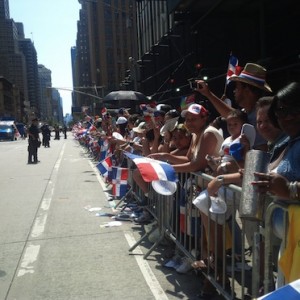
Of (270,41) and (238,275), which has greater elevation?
(270,41)

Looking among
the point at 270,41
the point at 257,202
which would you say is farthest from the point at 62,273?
the point at 270,41

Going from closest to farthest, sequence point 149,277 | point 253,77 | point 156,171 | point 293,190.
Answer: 1. point 293,190
2. point 253,77
3. point 156,171
4. point 149,277

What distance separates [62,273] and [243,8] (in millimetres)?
11056

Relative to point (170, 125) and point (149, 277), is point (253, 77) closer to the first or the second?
point (170, 125)

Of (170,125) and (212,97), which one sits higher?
(212,97)

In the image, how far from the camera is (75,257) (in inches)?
209

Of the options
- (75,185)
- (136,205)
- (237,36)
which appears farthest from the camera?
(237,36)

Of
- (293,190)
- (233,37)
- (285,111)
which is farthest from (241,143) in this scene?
(233,37)

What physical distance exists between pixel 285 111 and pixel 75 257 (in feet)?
12.0

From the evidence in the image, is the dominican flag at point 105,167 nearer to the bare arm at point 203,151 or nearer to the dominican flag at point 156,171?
the dominican flag at point 156,171

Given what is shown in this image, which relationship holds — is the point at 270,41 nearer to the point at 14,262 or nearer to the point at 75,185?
the point at 75,185

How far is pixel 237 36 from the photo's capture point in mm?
14695

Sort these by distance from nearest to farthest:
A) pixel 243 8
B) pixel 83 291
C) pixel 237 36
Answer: pixel 83 291
pixel 243 8
pixel 237 36

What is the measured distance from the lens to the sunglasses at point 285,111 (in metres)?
2.56
